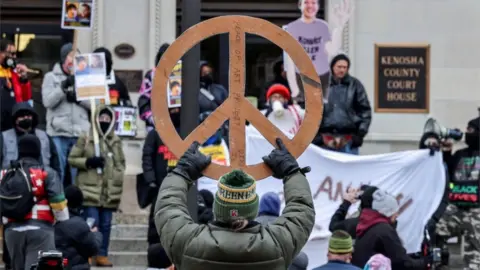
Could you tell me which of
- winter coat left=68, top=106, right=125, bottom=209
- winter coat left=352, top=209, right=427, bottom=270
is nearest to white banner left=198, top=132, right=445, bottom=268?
winter coat left=68, top=106, right=125, bottom=209

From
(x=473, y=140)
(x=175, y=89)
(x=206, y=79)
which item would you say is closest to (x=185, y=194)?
(x=175, y=89)

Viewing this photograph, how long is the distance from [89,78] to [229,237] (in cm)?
679

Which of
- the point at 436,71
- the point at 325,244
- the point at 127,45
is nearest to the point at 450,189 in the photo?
the point at 325,244

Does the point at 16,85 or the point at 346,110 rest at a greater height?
the point at 16,85

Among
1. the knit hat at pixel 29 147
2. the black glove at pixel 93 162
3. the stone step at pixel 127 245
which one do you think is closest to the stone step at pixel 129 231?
the stone step at pixel 127 245

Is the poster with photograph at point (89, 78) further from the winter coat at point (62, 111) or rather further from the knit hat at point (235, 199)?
the knit hat at point (235, 199)

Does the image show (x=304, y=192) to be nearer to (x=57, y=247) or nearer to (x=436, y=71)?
(x=57, y=247)

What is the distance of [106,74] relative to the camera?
1244 cm

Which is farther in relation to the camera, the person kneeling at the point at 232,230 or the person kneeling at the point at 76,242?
the person kneeling at the point at 76,242

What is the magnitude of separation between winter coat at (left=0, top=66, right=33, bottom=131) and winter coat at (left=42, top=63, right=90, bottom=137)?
13.8 inches

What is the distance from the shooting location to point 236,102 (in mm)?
6289

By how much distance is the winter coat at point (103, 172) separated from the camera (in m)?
11.8

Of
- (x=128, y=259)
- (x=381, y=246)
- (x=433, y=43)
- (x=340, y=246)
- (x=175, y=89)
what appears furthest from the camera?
(x=433, y=43)

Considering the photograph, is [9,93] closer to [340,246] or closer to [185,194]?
[340,246]
